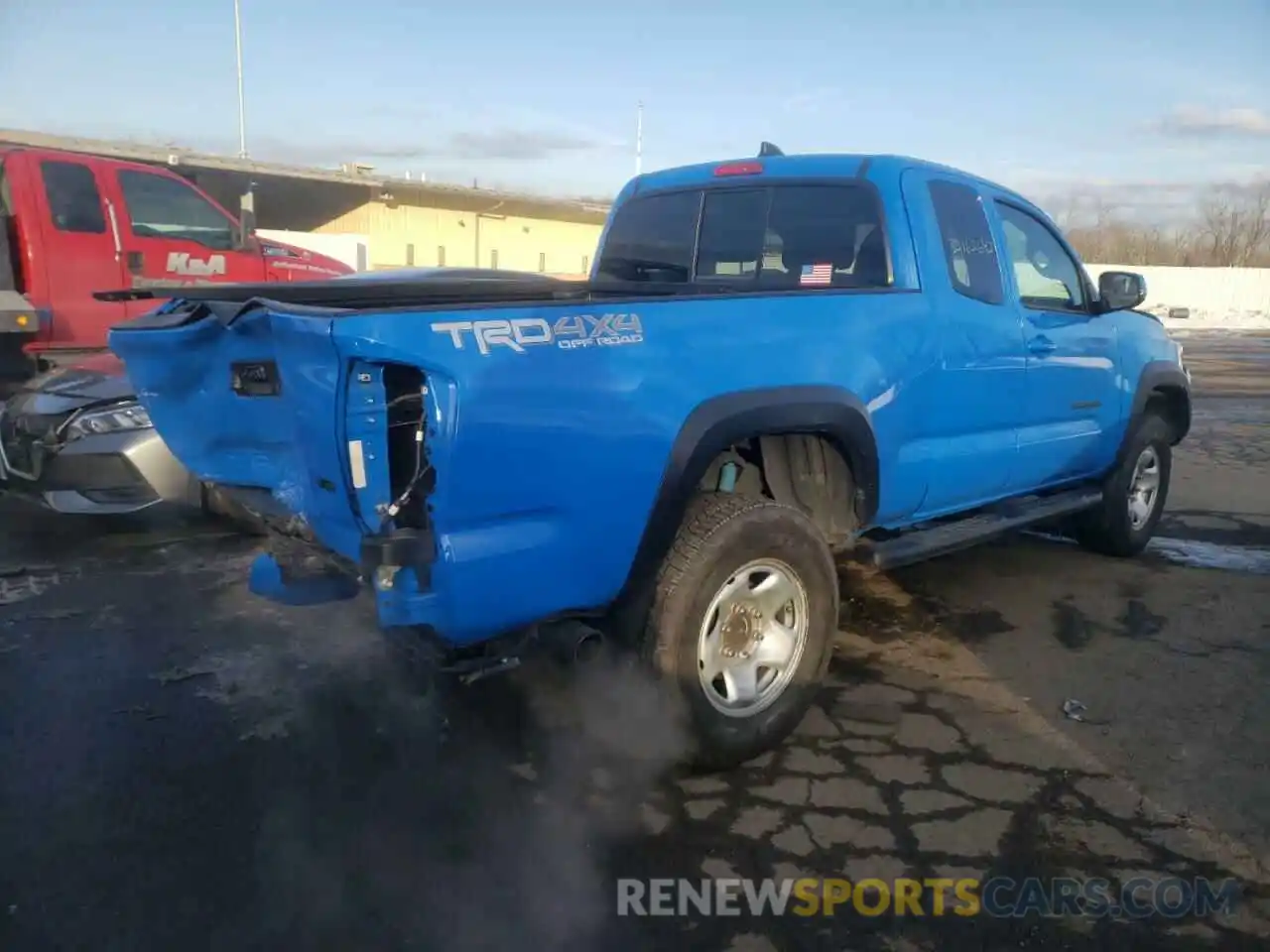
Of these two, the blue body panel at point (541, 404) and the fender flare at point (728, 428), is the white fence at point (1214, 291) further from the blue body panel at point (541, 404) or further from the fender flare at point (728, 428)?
the fender flare at point (728, 428)

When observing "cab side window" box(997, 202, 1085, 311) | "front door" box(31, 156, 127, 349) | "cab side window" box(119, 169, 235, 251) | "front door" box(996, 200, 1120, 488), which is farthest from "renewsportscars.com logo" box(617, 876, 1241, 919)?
"cab side window" box(119, 169, 235, 251)

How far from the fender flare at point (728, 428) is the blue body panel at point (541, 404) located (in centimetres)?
4

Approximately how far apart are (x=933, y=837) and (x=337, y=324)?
2.28 metres

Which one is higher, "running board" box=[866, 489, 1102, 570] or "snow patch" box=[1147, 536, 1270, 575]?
"running board" box=[866, 489, 1102, 570]

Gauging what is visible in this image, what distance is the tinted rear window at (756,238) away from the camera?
418cm

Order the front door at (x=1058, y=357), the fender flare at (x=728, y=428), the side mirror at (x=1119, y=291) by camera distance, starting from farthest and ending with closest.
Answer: the side mirror at (x=1119, y=291) → the front door at (x=1058, y=357) → the fender flare at (x=728, y=428)

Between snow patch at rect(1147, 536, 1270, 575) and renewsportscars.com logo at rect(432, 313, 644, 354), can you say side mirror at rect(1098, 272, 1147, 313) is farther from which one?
renewsportscars.com logo at rect(432, 313, 644, 354)

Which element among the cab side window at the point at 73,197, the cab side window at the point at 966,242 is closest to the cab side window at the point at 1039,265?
the cab side window at the point at 966,242

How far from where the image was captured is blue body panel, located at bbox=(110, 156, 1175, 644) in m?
2.51

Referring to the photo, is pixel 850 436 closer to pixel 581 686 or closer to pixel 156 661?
pixel 581 686

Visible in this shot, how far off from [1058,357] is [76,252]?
7292 mm

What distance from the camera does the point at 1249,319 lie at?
41500 mm

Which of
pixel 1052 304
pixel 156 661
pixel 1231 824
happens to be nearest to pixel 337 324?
pixel 156 661

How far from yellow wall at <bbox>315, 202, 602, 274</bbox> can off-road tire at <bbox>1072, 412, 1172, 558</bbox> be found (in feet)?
72.2
